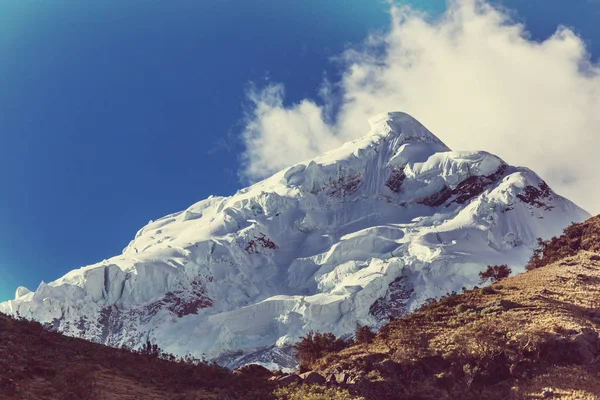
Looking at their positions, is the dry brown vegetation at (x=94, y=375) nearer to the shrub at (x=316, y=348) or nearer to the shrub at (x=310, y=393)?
the shrub at (x=310, y=393)

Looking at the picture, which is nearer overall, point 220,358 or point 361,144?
point 220,358

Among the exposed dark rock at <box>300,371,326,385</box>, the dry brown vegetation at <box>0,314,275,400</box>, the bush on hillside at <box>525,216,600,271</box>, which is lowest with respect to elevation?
the exposed dark rock at <box>300,371,326,385</box>

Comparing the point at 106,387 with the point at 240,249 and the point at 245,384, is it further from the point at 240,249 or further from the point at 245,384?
the point at 240,249

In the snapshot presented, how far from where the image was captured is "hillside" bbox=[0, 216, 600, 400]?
17.2m

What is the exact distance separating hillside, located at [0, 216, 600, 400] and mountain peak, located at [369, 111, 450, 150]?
120475 mm

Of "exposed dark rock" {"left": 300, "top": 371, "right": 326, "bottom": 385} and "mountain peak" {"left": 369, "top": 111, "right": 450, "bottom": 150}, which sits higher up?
"mountain peak" {"left": 369, "top": 111, "right": 450, "bottom": 150}

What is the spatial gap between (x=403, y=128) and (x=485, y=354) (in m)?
128

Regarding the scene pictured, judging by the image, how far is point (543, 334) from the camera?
18859 millimetres

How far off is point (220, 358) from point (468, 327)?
7722 cm

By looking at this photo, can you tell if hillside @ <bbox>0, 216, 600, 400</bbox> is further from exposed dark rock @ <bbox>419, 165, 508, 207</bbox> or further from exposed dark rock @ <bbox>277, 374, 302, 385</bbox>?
exposed dark rock @ <bbox>419, 165, 508, 207</bbox>

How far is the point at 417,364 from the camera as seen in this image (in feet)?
59.9

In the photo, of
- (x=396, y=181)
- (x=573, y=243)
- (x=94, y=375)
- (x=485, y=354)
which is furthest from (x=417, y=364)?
(x=396, y=181)

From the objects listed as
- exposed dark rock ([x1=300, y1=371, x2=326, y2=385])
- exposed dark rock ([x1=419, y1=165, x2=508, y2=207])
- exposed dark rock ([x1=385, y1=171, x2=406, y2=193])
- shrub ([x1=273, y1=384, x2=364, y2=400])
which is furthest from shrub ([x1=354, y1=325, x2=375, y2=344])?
exposed dark rock ([x1=385, y1=171, x2=406, y2=193])

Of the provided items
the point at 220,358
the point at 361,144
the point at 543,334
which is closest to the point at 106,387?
the point at 543,334
